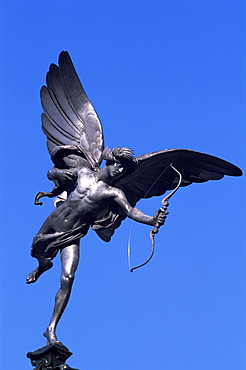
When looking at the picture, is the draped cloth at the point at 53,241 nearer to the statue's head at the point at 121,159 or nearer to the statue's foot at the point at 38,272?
the statue's foot at the point at 38,272

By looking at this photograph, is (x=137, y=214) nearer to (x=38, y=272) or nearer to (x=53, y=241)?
(x=53, y=241)

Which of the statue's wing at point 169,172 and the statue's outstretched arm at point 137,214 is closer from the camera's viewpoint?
the statue's outstretched arm at point 137,214

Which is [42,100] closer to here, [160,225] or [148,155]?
[148,155]

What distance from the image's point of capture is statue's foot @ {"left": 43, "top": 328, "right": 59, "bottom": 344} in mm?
17047

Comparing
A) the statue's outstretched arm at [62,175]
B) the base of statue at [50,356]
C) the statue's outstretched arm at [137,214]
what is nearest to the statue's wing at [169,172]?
the statue's outstretched arm at [137,214]

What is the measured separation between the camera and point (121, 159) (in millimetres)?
17469

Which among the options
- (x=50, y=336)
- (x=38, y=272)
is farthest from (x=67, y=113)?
(x=50, y=336)

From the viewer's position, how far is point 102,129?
61.5 feet

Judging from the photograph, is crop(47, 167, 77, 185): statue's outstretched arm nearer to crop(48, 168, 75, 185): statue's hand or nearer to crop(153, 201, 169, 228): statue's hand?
crop(48, 168, 75, 185): statue's hand

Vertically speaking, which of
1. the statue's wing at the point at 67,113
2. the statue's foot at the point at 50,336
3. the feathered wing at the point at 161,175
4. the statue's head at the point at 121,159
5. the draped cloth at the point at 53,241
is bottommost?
the statue's foot at the point at 50,336

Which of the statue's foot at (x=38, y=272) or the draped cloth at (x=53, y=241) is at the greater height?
the draped cloth at (x=53, y=241)

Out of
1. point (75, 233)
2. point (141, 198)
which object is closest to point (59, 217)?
point (75, 233)

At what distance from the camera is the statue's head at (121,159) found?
1742 centimetres

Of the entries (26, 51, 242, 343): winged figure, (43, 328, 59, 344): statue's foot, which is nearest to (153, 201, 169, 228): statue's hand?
(26, 51, 242, 343): winged figure
